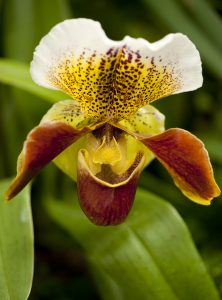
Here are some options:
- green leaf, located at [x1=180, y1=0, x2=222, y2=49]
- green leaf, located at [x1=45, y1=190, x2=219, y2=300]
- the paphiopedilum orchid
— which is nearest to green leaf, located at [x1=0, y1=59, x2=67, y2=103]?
the paphiopedilum orchid

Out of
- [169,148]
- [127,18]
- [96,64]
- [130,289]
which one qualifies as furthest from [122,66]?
[127,18]

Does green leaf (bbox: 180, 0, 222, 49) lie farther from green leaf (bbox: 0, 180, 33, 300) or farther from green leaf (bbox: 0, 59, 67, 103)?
green leaf (bbox: 0, 180, 33, 300)

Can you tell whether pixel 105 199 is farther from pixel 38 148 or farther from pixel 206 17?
pixel 206 17

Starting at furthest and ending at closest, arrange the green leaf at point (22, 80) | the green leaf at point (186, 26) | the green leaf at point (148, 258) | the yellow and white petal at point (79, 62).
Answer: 1. the green leaf at point (186, 26)
2. the green leaf at point (22, 80)
3. the green leaf at point (148, 258)
4. the yellow and white petal at point (79, 62)

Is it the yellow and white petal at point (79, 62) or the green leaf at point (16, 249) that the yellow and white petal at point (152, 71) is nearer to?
the yellow and white petal at point (79, 62)

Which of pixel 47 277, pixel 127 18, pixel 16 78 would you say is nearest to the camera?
pixel 16 78

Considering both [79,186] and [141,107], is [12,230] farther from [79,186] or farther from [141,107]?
[141,107]

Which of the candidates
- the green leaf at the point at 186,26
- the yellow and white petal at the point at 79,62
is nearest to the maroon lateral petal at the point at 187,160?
the yellow and white petal at the point at 79,62
